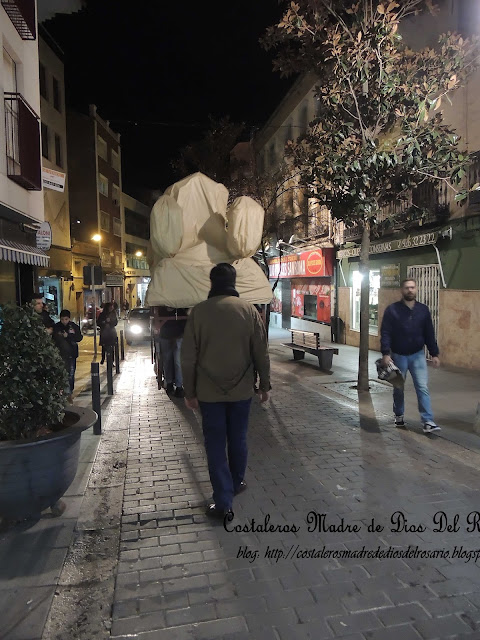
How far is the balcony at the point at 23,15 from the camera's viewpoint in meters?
8.27

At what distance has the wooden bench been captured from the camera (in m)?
11.4

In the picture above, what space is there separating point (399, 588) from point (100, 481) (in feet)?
9.97

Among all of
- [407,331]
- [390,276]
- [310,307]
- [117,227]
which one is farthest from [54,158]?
[407,331]

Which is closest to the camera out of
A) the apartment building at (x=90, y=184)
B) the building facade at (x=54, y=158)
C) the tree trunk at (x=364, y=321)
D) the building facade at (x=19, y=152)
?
the building facade at (x=19, y=152)

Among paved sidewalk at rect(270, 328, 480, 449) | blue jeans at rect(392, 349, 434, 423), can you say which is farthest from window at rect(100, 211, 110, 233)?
blue jeans at rect(392, 349, 434, 423)

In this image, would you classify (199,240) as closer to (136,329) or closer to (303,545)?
(303,545)

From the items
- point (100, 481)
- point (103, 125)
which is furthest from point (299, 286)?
point (103, 125)

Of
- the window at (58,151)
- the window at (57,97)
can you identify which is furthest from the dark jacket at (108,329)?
the window at (57,97)

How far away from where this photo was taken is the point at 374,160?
771cm

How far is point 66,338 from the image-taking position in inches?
315

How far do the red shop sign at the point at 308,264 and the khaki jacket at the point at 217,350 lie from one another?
11868 millimetres

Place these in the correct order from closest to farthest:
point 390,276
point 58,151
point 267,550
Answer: point 267,550 → point 390,276 → point 58,151

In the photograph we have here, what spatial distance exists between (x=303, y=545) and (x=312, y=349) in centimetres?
844

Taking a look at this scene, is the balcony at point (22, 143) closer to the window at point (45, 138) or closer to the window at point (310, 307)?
the window at point (310, 307)
